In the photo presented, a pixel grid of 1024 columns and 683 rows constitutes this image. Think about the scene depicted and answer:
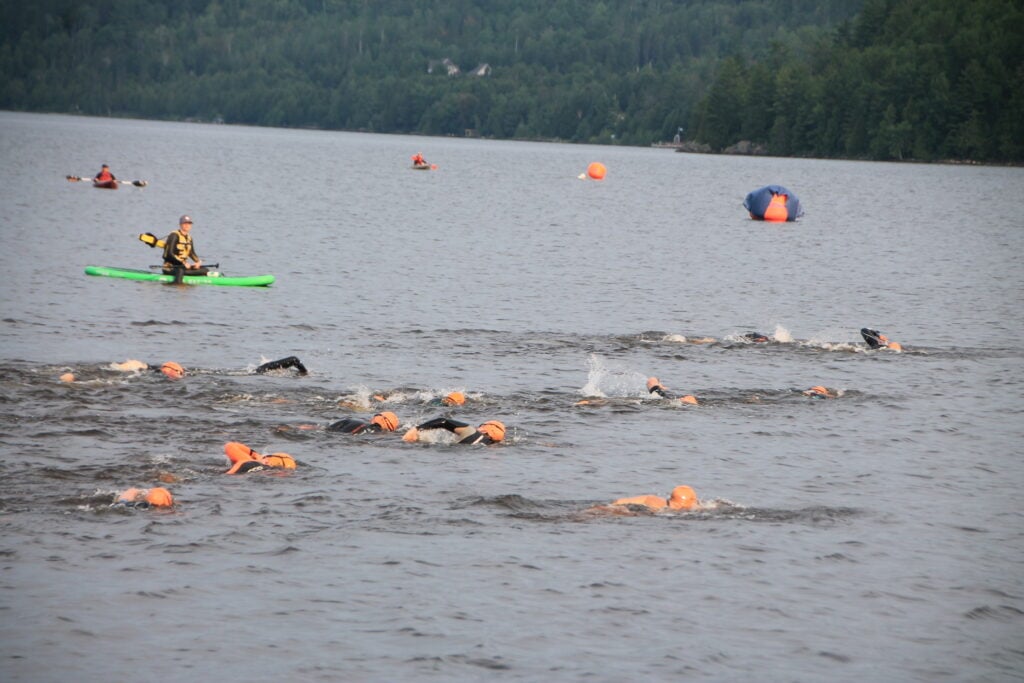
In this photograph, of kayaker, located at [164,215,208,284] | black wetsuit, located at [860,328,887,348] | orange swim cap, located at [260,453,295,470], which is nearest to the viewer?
orange swim cap, located at [260,453,295,470]

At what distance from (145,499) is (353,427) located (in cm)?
491

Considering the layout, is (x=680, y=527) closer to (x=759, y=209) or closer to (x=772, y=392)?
(x=772, y=392)

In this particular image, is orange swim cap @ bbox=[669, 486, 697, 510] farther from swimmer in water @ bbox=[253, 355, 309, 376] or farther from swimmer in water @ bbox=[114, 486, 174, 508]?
swimmer in water @ bbox=[253, 355, 309, 376]

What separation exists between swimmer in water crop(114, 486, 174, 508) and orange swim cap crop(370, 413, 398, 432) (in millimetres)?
5062

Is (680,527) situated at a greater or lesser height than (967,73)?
lesser

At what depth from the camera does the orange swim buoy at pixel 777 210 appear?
78625 millimetres

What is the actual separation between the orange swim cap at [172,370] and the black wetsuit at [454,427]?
19.6ft

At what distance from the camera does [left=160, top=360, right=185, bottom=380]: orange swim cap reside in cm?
2520

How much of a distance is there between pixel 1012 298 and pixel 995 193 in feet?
255

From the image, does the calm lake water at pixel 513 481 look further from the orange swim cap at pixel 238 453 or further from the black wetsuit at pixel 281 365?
the orange swim cap at pixel 238 453

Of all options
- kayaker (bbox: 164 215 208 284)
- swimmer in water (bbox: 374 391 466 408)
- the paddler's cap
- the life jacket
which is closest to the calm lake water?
swimmer in water (bbox: 374 391 466 408)

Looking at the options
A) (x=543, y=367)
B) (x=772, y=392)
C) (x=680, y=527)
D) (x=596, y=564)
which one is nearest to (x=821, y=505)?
(x=680, y=527)

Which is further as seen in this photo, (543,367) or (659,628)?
(543,367)

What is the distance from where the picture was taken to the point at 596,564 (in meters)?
16.1
